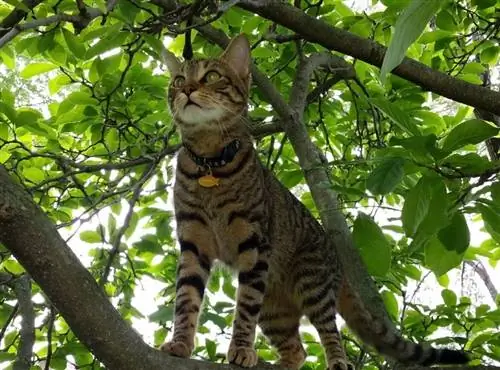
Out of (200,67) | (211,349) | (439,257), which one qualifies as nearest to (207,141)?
(200,67)

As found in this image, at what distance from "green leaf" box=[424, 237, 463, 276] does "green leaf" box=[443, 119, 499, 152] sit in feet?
1.68

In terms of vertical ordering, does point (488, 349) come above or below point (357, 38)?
below

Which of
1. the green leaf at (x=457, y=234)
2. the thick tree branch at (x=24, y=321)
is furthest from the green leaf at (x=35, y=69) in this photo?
the green leaf at (x=457, y=234)

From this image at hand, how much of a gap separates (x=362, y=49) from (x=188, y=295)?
4.68ft

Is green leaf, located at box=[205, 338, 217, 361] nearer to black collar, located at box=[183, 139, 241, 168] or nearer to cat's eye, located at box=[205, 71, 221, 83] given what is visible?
black collar, located at box=[183, 139, 241, 168]

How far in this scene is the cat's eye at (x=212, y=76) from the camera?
360cm

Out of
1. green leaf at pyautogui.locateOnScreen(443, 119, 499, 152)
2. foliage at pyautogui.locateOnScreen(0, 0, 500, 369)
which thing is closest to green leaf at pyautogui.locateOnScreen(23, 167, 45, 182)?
foliage at pyautogui.locateOnScreen(0, 0, 500, 369)

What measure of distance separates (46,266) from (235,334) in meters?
1.52

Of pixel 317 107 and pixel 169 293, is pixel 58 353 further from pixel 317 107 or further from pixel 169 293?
pixel 317 107

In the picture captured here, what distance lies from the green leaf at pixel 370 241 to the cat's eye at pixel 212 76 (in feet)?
5.33

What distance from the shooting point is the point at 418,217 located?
1.79 m

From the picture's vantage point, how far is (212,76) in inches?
142

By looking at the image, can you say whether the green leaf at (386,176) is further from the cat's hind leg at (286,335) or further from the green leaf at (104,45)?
the cat's hind leg at (286,335)

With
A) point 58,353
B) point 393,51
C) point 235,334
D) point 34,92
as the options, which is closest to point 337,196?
point 235,334
